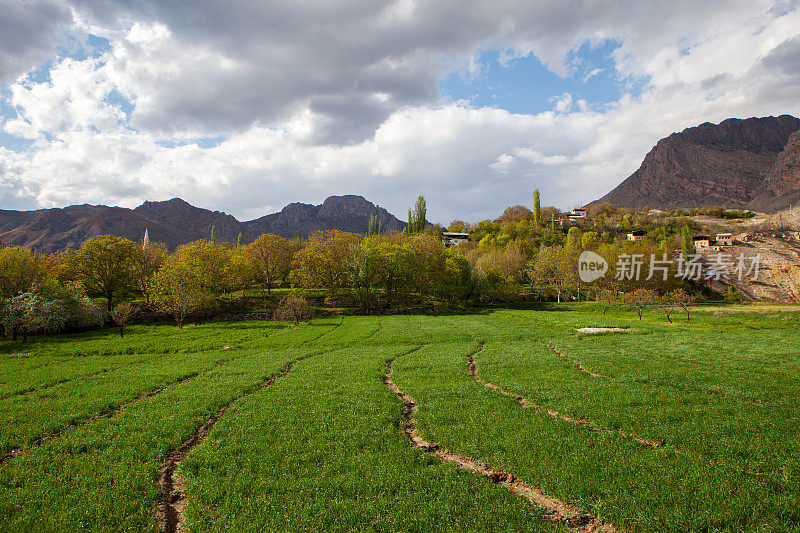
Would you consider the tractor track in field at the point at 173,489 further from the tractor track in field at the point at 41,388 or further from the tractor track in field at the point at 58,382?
the tractor track in field at the point at 58,382

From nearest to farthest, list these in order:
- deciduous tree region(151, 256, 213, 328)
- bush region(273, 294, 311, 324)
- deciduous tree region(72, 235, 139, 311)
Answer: deciduous tree region(151, 256, 213, 328), bush region(273, 294, 311, 324), deciduous tree region(72, 235, 139, 311)

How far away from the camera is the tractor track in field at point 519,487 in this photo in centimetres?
787

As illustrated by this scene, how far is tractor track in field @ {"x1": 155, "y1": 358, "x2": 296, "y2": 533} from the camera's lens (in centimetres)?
851

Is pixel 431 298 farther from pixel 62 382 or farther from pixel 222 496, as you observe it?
pixel 222 496

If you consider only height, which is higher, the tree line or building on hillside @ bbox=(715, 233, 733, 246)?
building on hillside @ bbox=(715, 233, 733, 246)

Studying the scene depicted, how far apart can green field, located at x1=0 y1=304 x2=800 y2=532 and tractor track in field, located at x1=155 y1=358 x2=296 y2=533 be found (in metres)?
0.09

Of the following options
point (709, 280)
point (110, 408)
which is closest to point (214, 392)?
point (110, 408)

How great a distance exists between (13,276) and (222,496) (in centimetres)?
6389

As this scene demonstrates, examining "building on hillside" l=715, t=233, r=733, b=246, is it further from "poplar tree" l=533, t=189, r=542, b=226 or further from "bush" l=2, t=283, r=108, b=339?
"bush" l=2, t=283, r=108, b=339

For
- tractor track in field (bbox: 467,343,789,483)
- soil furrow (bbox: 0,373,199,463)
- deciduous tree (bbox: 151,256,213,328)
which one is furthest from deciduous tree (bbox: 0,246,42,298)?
tractor track in field (bbox: 467,343,789,483)

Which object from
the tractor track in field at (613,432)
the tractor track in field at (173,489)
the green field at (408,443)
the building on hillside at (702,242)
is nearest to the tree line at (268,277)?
the green field at (408,443)

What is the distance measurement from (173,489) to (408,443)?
718 cm

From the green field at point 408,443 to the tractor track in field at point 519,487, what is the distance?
13 centimetres

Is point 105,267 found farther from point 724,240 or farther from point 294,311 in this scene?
point 724,240
